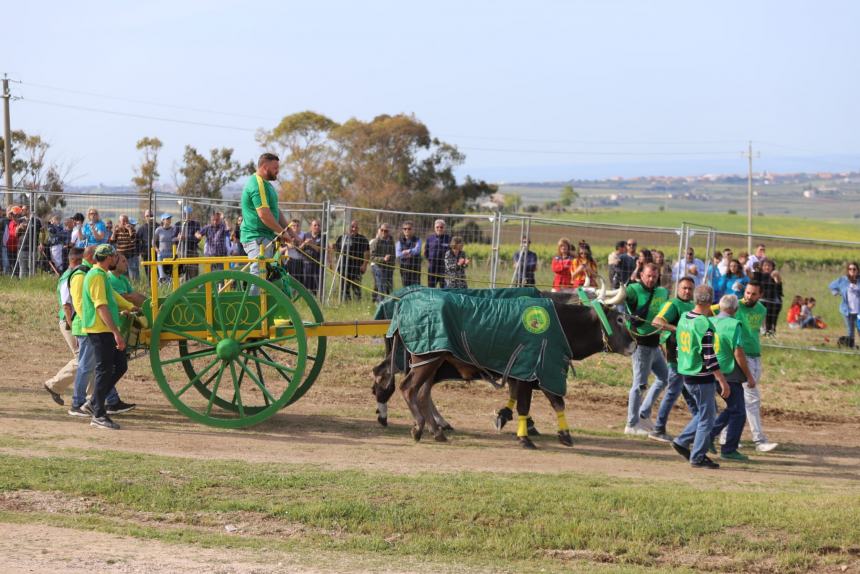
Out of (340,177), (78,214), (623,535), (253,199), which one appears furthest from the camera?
(340,177)

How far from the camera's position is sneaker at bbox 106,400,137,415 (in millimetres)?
→ 12617

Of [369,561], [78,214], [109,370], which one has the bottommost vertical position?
[369,561]

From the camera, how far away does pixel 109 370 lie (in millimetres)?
11695

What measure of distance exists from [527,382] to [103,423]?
4403 mm

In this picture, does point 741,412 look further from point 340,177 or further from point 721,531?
point 340,177

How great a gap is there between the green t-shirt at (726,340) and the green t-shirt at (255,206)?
4565 millimetres

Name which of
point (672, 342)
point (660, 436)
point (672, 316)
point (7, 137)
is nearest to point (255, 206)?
point (672, 316)

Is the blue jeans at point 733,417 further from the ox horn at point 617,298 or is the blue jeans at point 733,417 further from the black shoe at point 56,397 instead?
the black shoe at point 56,397

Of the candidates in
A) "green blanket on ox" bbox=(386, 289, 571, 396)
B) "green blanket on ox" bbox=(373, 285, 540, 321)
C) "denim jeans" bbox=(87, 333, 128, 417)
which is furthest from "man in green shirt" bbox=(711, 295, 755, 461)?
"denim jeans" bbox=(87, 333, 128, 417)

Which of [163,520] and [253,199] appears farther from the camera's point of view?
[253,199]

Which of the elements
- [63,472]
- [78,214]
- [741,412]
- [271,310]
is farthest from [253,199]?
[78,214]

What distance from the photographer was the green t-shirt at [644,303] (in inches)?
483

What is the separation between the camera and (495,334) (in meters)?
11.4

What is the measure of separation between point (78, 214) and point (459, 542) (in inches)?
602
